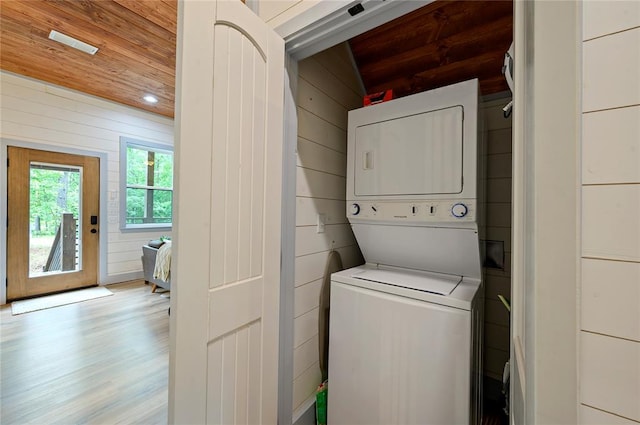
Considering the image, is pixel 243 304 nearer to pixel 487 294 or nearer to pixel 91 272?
pixel 487 294

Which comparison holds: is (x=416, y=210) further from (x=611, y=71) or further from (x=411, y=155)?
(x=611, y=71)

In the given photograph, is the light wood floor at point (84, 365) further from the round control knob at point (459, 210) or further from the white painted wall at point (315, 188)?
the round control knob at point (459, 210)

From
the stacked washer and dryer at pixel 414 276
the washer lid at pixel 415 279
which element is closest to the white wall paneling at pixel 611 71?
the stacked washer and dryer at pixel 414 276

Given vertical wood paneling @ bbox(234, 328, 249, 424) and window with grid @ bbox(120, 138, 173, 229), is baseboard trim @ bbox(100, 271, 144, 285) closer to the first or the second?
window with grid @ bbox(120, 138, 173, 229)

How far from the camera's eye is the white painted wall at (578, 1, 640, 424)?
51cm

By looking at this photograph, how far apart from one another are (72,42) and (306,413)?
3885 mm

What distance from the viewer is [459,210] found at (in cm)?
127

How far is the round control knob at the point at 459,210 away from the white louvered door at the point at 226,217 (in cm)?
84

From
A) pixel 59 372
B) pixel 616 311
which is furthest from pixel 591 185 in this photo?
pixel 59 372

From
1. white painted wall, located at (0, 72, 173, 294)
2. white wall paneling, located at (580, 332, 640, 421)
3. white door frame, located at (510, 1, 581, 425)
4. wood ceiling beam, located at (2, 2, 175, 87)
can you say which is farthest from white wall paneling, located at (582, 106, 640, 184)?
white painted wall, located at (0, 72, 173, 294)

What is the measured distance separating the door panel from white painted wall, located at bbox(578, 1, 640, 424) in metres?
5.21

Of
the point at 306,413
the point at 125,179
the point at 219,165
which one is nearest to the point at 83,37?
the point at 125,179

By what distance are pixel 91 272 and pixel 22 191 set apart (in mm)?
1368

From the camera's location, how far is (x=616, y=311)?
52cm
